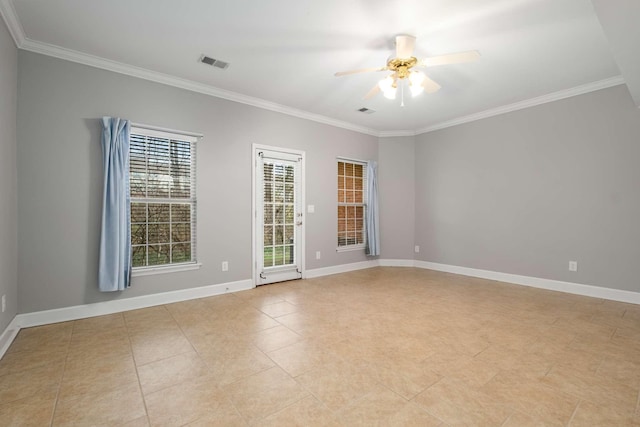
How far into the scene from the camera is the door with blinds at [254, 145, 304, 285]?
4.29m

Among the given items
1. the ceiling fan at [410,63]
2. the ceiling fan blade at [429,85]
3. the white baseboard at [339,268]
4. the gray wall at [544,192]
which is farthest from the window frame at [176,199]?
the gray wall at [544,192]

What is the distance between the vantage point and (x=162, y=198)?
3.50 m

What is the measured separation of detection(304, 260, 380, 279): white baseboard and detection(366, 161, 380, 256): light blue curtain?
0.78 ft

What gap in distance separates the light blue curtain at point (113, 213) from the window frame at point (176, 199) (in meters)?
0.19

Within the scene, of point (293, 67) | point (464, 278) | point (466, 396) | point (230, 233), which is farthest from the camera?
point (464, 278)

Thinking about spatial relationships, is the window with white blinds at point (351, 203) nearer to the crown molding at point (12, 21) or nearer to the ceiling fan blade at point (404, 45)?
the ceiling fan blade at point (404, 45)

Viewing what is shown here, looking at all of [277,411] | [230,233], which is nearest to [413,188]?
[230,233]

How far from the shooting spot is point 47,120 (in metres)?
2.85

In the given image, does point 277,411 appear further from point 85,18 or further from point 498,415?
point 85,18

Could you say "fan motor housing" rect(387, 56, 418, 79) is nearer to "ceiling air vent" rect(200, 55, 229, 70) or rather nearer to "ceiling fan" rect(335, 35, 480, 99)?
"ceiling fan" rect(335, 35, 480, 99)

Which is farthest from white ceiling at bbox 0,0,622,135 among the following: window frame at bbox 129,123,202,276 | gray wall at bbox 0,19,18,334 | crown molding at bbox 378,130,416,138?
crown molding at bbox 378,130,416,138

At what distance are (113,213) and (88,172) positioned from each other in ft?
1.68

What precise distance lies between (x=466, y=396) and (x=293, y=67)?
3.41 meters

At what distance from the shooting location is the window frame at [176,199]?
3336mm
